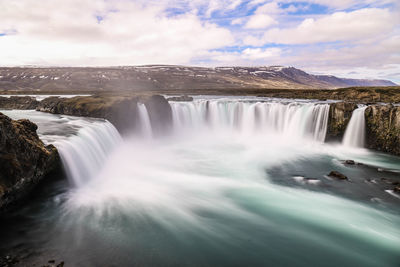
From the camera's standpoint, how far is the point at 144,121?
2331cm

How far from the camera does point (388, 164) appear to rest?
16953 mm

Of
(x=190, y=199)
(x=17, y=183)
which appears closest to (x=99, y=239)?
(x=17, y=183)

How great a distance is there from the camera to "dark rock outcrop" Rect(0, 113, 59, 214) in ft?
24.9

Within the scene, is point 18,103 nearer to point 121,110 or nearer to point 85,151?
point 121,110

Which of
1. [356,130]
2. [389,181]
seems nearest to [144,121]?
[389,181]

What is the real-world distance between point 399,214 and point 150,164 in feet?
42.1

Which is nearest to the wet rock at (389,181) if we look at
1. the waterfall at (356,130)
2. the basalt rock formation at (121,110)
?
the waterfall at (356,130)

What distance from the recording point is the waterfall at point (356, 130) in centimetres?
2142

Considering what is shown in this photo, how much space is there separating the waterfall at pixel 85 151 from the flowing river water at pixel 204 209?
61 mm

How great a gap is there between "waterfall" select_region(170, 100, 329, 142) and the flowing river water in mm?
5157

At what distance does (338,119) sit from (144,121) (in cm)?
1765

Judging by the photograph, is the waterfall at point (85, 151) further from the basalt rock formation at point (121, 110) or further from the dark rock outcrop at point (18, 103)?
the dark rock outcrop at point (18, 103)

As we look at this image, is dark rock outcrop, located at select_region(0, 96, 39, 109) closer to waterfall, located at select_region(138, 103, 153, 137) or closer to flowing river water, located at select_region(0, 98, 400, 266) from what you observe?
waterfall, located at select_region(138, 103, 153, 137)

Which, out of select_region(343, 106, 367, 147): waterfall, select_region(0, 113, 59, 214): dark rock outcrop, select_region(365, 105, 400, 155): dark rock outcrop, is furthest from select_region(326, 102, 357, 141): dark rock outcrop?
select_region(0, 113, 59, 214): dark rock outcrop
